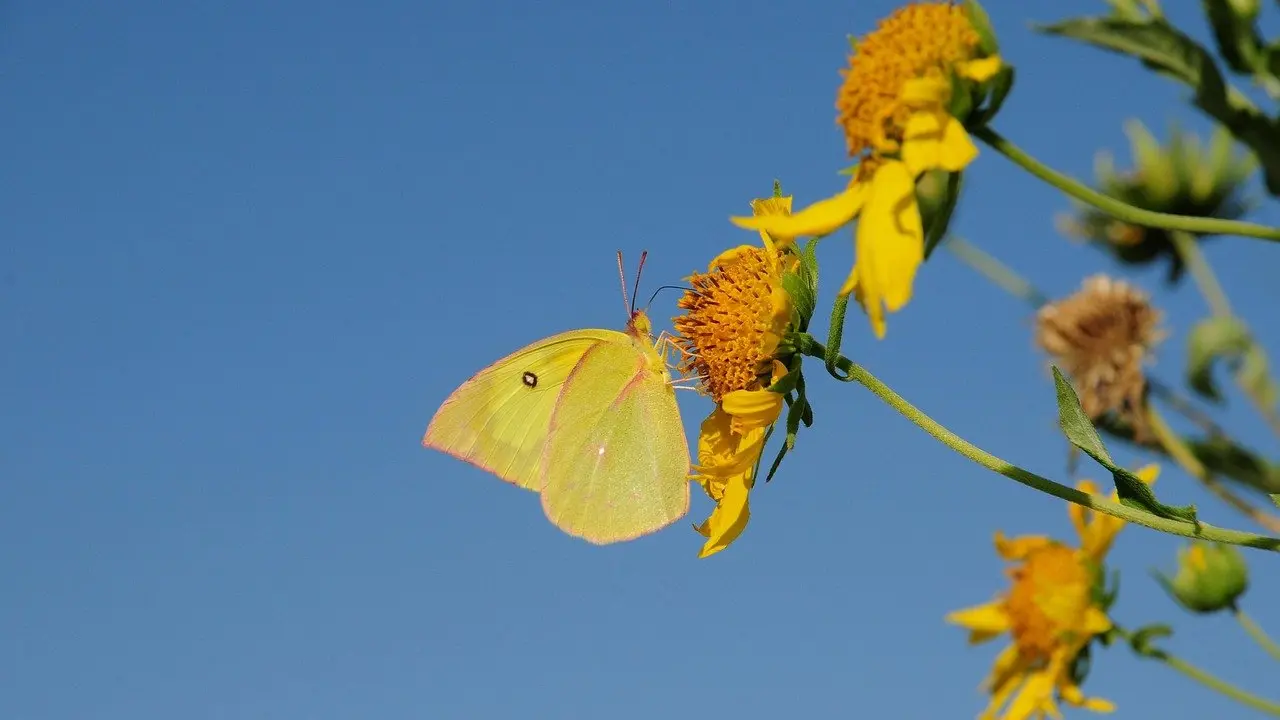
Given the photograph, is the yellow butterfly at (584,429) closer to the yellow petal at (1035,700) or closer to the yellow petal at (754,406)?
the yellow petal at (754,406)

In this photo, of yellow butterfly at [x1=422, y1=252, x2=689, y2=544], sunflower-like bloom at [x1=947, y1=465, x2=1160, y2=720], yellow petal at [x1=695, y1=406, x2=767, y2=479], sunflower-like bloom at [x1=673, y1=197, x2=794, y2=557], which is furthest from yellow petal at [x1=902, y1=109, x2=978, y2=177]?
sunflower-like bloom at [x1=947, y1=465, x2=1160, y2=720]

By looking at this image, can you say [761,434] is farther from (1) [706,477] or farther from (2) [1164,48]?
(2) [1164,48]

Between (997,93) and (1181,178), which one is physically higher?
(1181,178)

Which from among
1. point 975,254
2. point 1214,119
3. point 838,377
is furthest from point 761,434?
point 975,254

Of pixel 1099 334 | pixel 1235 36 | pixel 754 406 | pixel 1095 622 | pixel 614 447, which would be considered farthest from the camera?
pixel 1099 334

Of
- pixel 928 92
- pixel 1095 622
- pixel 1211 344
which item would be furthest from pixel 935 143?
pixel 1211 344

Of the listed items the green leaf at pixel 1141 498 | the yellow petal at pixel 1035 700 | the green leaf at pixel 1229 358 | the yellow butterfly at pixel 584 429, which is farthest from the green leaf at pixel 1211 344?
the green leaf at pixel 1141 498

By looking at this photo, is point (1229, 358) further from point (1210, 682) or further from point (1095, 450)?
point (1095, 450)
